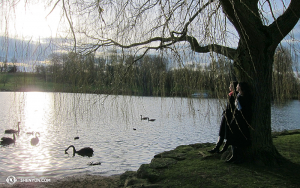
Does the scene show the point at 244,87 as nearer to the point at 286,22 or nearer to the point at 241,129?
the point at 241,129

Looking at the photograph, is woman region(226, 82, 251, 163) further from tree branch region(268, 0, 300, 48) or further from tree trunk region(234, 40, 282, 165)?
tree branch region(268, 0, 300, 48)

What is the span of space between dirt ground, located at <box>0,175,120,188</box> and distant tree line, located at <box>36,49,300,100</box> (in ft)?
6.28

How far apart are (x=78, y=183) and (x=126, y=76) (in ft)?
8.14

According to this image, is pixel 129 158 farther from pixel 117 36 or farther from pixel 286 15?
pixel 286 15

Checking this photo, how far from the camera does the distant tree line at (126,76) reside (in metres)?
3.08

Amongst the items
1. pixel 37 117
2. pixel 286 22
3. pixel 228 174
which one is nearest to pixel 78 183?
pixel 228 174

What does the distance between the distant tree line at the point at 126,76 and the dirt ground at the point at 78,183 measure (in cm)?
192

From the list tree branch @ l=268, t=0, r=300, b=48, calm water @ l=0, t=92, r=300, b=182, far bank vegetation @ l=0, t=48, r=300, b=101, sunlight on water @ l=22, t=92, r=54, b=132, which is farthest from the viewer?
sunlight on water @ l=22, t=92, r=54, b=132

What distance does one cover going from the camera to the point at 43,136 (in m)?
9.96

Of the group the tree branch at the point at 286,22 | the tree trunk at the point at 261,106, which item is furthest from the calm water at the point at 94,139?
the tree branch at the point at 286,22

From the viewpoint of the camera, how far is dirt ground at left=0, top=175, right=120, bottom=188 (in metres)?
4.65

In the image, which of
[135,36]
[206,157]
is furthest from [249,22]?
[206,157]

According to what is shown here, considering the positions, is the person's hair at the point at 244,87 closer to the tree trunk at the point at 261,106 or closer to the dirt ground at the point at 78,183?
the tree trunk at the point at 261,106

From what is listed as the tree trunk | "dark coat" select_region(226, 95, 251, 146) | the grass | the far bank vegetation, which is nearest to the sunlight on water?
the far bank vegetation
